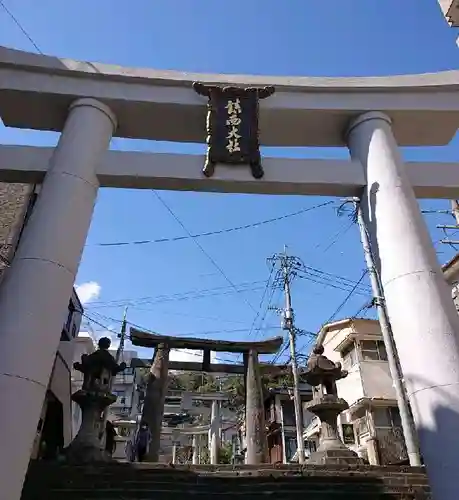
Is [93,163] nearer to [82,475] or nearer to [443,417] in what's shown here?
[82,475]

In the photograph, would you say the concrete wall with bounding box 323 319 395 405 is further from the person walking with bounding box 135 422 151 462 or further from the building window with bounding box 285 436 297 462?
the person walking with bounding box 135 422 151 462

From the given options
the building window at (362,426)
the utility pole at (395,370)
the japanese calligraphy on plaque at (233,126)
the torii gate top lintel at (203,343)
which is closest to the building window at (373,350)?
the building window at (362,426)

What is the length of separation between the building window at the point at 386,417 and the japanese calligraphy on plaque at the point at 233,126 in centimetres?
1559

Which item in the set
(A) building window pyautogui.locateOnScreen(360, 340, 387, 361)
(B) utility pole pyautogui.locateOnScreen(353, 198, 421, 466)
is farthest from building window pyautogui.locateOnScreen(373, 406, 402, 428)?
(B) utility pole pyautogui.locateOnScreen(353, 198, 421, 466)

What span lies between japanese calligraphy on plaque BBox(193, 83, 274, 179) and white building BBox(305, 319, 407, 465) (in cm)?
1421

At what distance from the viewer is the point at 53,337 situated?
13.6 feet

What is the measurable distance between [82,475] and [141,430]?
3.90m

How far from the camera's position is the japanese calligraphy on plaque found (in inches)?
Result: 219

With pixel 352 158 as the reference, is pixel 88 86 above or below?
above

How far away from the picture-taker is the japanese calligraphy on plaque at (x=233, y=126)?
18.3 feet

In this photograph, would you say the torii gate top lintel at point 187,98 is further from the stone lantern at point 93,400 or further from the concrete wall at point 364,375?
the concrete wall at point 364,375

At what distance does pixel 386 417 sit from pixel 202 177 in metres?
16.2

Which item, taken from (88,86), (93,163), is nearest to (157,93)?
(88,86)

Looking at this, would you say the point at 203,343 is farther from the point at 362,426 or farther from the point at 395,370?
the point at 362,426
